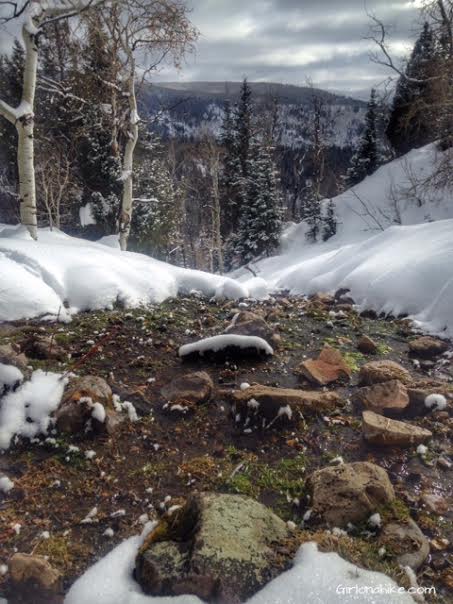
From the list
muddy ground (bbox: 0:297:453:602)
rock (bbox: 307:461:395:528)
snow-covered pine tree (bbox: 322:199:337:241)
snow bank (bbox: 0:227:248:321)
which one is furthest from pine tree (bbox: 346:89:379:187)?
rock (bbox: 307:461:395:528)

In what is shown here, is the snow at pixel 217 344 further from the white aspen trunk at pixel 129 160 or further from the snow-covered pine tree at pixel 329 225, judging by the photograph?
the snow-covered pine tree at pixel 329 225

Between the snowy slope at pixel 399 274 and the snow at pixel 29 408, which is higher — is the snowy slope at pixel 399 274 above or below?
above

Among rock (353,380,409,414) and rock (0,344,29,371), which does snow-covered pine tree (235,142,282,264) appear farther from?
rock (0,344,29,371)

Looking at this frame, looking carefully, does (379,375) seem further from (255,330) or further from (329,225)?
(329,225)

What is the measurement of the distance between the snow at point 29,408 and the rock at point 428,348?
4082mm

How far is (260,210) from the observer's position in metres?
26.5

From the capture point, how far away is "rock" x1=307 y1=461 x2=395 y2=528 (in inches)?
95.1

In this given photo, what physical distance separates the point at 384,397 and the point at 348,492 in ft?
4.31

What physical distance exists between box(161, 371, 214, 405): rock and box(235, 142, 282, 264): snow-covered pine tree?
77.0 ft

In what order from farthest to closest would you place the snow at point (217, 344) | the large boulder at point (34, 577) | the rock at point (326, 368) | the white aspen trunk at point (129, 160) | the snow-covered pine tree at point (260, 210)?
the snow-covered pine tree at point (260, 210)
the white aspen trunk at point (129, 160)
the snow at point (217, 344)
the rock at point (326, 368)
the large boulder at point (34, 577)

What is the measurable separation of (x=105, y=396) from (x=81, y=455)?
1.74 feet

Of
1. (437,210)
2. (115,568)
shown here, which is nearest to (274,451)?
(115,568)

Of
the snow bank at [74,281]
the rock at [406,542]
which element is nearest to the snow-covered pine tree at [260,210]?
the snow bank at [74,281]

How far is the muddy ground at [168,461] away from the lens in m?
2.33
